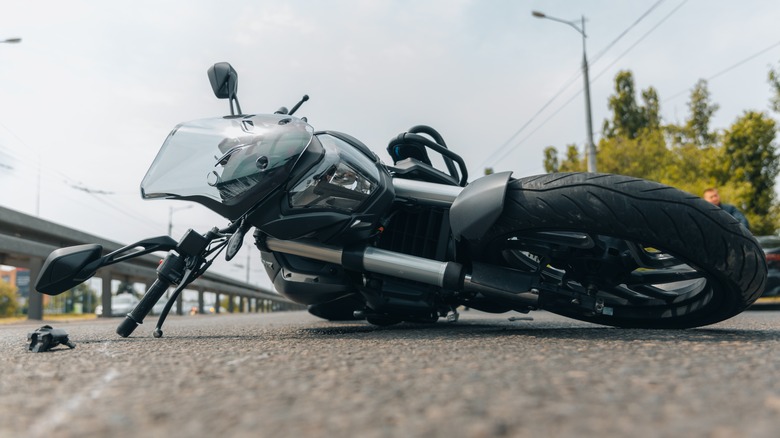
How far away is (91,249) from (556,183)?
2.49 meters

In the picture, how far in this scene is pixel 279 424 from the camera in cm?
116

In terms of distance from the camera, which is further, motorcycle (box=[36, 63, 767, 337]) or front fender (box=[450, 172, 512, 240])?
front fender (box=[450, 172, 512, 240])

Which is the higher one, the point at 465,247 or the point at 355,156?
the point at 355,156

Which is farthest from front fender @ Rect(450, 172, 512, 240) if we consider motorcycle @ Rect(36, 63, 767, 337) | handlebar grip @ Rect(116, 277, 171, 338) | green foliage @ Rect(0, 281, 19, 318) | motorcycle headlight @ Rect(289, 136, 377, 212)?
green foliage @ Rect(0, 281, 19, 318)

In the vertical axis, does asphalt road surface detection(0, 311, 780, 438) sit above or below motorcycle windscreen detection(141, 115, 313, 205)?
below

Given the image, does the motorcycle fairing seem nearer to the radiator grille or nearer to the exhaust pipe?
the exhaust pipe

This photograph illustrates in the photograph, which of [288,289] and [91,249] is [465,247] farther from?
[91,249]

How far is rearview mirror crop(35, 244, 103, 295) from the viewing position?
3285 millimetres

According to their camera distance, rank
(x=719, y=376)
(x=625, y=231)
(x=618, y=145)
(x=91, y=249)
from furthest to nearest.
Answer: (x=618, y=145), (x=91, y=249), (x=625, y=231), (x=719, y=376)

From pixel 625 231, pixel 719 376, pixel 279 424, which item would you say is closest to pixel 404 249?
pixel 625 231

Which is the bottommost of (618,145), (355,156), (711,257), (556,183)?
(711,257)

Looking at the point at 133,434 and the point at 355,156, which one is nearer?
the point at 133,434

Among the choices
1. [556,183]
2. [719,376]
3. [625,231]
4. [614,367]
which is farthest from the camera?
[556,183]

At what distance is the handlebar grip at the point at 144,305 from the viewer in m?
3.44
